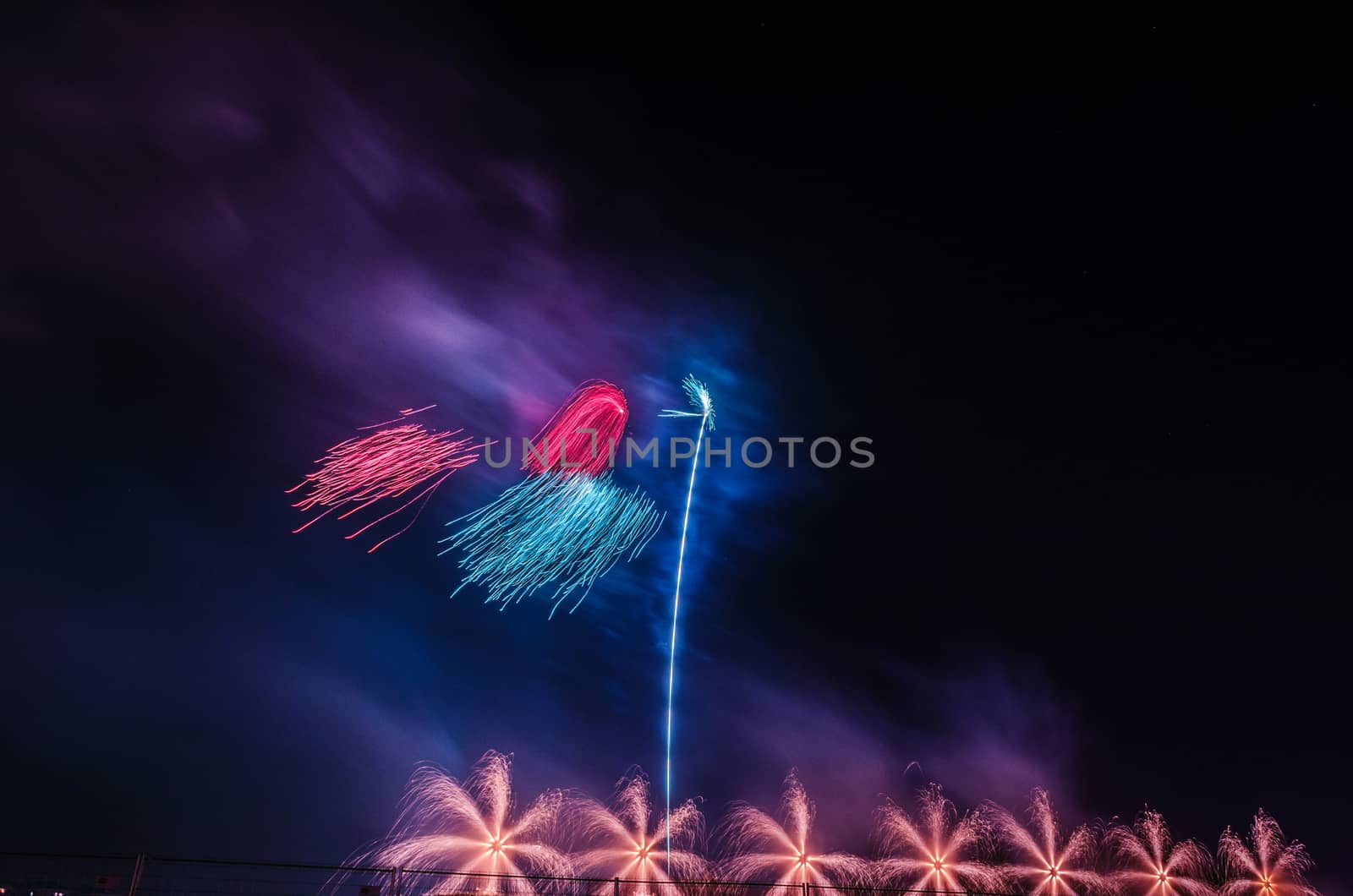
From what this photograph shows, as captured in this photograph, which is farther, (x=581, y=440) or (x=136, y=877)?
(x=581, y=440)

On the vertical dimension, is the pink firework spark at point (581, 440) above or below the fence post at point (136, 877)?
above

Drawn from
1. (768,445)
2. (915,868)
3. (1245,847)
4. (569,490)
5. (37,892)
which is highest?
(768,445)

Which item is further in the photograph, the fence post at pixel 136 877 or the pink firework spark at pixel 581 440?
the pink firework spark at pixel 581 440

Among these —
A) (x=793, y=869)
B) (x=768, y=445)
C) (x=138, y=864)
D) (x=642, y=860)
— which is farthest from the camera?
(x=768, y=445)

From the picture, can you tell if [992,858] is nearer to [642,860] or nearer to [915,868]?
[915,868]

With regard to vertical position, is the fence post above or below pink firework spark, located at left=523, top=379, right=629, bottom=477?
below

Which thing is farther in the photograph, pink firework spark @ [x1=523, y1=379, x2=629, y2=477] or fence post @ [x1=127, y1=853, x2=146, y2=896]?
pink firework spark @ [x1=523, y1=379, x2=629, y2=477]


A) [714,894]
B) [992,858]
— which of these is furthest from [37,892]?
[992,858]

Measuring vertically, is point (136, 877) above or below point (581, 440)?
below
